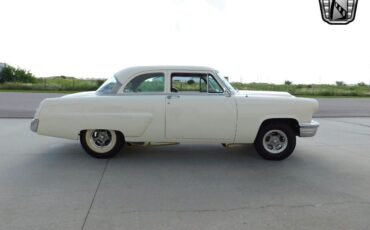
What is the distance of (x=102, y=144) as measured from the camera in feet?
17.2

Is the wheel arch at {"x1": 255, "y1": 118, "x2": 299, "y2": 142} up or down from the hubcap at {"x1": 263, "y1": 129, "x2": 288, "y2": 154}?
up

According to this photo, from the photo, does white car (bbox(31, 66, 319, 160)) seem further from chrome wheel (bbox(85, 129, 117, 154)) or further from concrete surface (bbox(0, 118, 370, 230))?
concrete surface (bbox(0, 118, 370, 230))

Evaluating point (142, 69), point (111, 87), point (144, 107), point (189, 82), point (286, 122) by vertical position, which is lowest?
point (286, 122)

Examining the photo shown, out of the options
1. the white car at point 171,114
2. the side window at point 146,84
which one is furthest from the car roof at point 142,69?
the side window at point 146,84

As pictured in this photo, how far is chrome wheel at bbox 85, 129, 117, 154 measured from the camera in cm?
519

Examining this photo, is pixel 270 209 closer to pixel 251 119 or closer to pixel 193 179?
pixel 193 179

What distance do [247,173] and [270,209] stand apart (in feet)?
4.24

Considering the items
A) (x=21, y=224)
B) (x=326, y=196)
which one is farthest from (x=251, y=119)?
(x=21, y=224)

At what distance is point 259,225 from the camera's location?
2.91 meters

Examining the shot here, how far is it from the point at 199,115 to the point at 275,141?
1.57 meters

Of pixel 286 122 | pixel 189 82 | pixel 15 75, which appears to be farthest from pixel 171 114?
pixel 15 75

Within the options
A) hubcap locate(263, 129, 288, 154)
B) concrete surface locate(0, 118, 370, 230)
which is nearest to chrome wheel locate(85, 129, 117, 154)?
concrete surface locate(0, 118, 370, 230)

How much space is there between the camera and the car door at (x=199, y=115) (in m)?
5.05

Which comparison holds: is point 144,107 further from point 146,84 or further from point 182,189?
point 182,189
